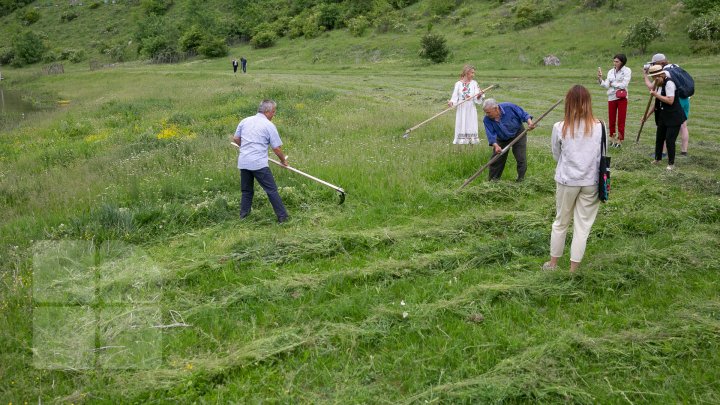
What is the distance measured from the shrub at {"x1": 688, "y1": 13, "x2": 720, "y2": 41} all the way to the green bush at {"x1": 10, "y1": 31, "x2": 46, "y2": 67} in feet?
243

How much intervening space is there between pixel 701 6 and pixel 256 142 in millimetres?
30333

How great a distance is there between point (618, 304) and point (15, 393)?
5.37 meters

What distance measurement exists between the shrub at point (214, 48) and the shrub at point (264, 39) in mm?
3231

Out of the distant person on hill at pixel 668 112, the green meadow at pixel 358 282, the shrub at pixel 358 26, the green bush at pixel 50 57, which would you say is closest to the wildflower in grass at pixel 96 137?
the green meadow at pixel 358 282

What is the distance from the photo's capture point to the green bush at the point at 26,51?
70000 mm

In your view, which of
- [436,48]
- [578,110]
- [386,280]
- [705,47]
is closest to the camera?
[578,110]

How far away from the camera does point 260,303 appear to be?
5.64 metres

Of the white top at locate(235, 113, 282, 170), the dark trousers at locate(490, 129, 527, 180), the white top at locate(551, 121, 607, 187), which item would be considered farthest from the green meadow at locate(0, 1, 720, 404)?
the white top at locate(551, 121, 607, 187)

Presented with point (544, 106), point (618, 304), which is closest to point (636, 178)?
point (618, 304)

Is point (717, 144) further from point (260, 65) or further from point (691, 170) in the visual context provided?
point (260, 65)

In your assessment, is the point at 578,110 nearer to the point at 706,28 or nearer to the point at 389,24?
the point at 706,28

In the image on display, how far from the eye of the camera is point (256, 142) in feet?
26.3

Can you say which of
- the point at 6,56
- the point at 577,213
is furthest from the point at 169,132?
the point at 6,56

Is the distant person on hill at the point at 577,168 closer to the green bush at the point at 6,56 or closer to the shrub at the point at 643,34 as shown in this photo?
the shrub at the point at 643,34
